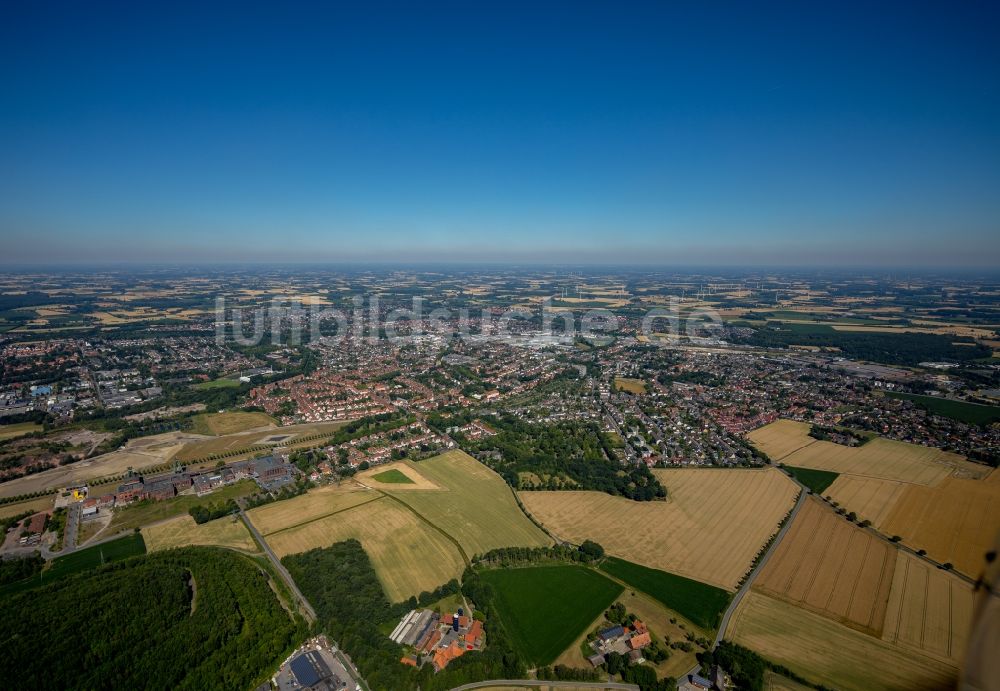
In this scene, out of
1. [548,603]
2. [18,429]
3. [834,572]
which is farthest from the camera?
[18,429]

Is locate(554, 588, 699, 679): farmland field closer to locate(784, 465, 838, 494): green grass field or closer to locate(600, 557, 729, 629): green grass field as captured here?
locate(600, 557, 729, 629): green grass field

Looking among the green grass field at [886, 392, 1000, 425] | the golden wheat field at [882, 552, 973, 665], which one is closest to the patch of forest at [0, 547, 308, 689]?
the golden wheat field at [882, 552, 973, 665]

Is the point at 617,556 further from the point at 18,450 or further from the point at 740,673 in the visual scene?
the point at 18,450

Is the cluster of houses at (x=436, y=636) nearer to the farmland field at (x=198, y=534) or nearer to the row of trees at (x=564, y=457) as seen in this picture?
the farmland field at (x=198, y=534)

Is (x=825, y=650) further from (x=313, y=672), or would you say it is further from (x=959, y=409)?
(x=959, y=409)

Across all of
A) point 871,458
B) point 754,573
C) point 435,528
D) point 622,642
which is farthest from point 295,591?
point 871,458

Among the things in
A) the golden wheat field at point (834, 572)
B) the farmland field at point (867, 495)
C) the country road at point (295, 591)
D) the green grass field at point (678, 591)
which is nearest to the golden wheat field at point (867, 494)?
the farmland field at point (867, 495)
